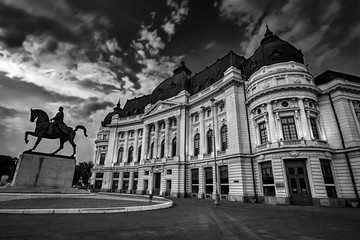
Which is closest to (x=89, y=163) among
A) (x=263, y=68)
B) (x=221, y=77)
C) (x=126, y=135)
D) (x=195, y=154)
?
→ (x=126, y=135)

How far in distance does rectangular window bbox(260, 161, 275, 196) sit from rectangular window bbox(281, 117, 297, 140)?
13.8ft

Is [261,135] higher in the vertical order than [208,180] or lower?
higher

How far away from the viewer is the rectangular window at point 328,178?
74.1ft

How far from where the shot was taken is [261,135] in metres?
27.3

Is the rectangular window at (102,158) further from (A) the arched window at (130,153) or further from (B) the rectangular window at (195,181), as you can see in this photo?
(B) the rectangular window at (195,181)

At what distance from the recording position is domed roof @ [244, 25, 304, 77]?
2836 cm

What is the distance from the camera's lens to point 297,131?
2400 cm

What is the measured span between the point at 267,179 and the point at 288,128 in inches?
280

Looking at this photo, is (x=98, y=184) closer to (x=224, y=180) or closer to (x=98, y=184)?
(x=98, y=184)

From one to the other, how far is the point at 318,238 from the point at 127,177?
45426mm

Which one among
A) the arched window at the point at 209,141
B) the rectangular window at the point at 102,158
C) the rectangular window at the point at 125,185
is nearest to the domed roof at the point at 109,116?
the rectangular window at the point at 102,158

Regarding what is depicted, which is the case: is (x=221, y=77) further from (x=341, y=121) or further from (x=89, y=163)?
(x=89, y=163)

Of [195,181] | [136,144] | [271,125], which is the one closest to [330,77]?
[271,125]

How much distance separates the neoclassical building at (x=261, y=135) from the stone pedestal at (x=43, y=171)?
55.1ft
